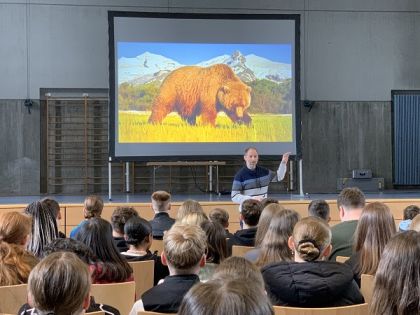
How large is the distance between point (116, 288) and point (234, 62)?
7.50m

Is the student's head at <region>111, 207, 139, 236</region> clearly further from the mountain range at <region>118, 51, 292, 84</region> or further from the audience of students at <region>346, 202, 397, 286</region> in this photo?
the mountain range at <region>118, 51, 292, 84</region>

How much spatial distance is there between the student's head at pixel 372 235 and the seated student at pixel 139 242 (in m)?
1.26

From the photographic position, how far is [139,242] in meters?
3.48

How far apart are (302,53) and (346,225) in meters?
8.60

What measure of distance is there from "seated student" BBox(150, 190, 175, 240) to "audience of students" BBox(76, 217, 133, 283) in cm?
179

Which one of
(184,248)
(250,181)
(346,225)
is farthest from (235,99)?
(184,248)

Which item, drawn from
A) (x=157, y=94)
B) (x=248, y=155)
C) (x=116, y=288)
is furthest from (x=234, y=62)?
(x=116, y=288)

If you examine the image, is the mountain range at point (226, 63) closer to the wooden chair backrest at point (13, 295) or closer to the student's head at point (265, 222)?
the student's head at point (265, 222)

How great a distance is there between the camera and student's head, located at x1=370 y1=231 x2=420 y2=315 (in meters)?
1.66

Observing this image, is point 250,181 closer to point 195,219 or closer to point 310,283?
point 195,219

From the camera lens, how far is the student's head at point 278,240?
9.80 feet

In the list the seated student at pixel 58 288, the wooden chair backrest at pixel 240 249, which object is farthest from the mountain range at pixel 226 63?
the seated student at pixel 58 288

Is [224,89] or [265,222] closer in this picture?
[265,222]

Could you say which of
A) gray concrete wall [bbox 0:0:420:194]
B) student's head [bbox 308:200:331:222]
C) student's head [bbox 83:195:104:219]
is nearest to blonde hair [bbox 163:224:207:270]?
student's head [bbox 308:200:331:222]
